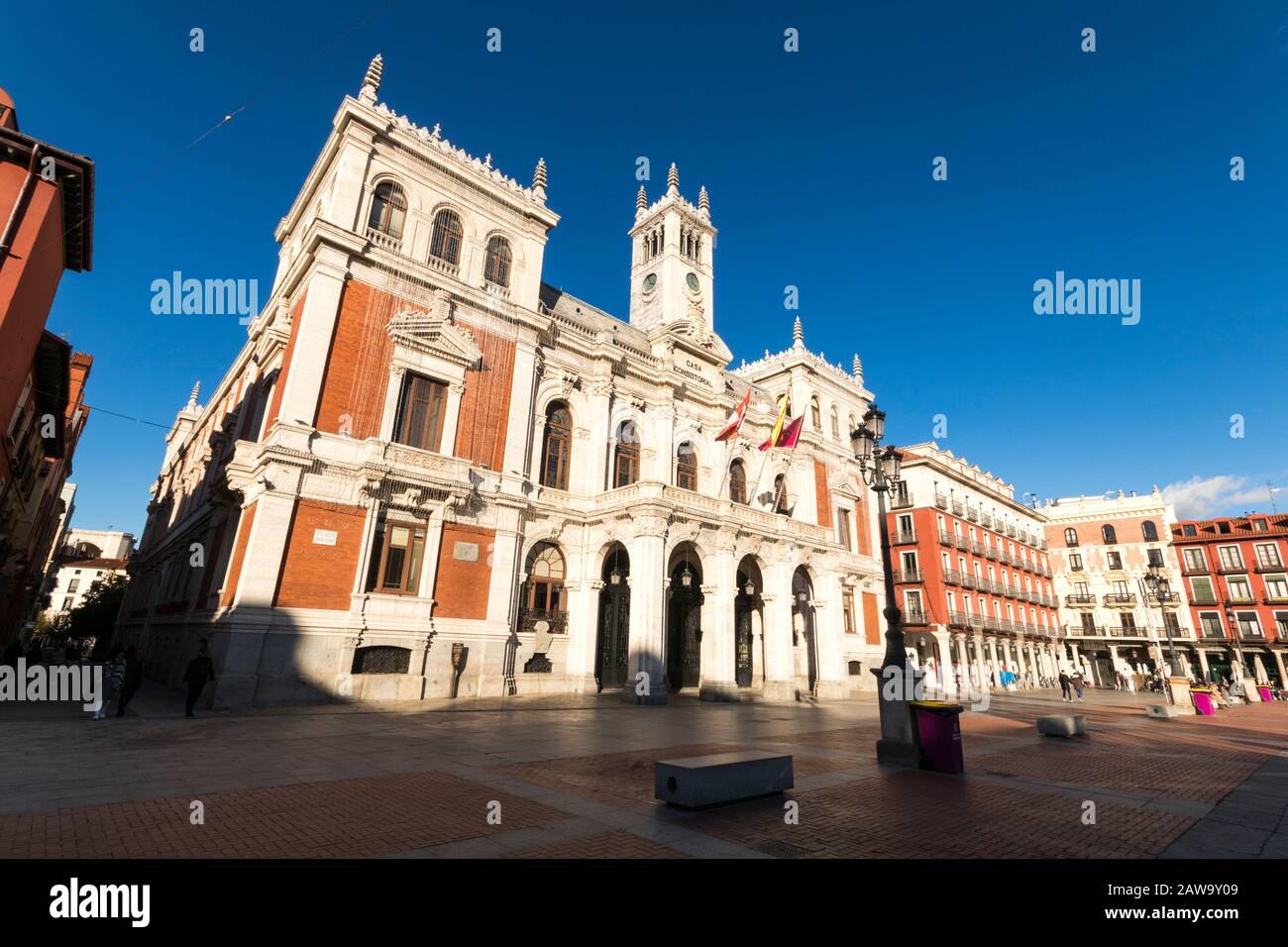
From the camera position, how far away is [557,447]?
2681cm

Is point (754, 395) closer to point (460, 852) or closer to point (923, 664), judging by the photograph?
point (923, 664)

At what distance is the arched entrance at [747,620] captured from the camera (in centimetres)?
3062

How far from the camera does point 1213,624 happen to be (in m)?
55.2

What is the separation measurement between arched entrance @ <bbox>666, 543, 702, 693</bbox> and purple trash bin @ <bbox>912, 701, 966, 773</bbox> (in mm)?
17607

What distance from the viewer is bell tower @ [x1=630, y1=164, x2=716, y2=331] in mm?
37094

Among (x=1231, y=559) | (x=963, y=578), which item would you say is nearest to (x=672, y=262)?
(x=963, y=578)

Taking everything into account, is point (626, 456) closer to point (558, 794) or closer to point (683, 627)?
point (683, 627)

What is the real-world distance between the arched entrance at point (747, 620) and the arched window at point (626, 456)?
7552 millimetres

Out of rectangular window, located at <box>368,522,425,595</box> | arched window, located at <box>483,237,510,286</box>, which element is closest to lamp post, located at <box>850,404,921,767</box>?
rectangular window, located at <box>368,522,425,595</box>

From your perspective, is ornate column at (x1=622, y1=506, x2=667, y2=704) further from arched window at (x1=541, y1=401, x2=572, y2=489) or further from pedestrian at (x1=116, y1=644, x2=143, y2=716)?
pedestrian at (x1=116, y1=644, x2=143, y2=716)

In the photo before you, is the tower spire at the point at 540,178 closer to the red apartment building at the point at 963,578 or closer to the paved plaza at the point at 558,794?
the paved plaza at the point at 558,794

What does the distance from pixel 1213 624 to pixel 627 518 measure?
204ft

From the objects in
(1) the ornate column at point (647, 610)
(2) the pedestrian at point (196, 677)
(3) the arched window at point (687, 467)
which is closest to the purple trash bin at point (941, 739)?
(1) the ornate column at point (647, 610)
